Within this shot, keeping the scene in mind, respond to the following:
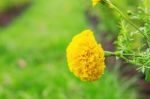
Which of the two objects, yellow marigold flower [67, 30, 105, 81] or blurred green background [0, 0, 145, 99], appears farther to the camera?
blurred green background [0, 0, 145, 99]

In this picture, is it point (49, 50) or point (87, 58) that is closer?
point (87, 58)

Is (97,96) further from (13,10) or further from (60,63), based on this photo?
(13,10)

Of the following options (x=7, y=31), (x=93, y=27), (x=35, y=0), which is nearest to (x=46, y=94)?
(x=93, y=27)

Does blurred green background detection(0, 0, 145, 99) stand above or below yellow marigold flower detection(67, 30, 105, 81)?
above

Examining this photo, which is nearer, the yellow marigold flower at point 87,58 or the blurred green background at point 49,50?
the yellow marigold flower at point 87,58

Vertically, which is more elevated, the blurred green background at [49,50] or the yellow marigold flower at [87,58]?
the blurred green background at [49,50]
